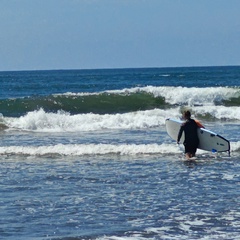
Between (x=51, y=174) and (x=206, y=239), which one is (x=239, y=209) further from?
(x=51, y=174)

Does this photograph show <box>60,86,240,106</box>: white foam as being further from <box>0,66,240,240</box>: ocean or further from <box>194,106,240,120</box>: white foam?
<box>0,66,240,240</box>: ocean

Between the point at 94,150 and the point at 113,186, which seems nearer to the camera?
the point at 113,186

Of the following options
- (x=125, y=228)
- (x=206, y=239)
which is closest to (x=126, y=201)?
(x=125, y=228)

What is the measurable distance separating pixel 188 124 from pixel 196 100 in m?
20.3

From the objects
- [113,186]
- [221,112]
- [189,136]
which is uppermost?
[189,136]

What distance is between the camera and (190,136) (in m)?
15.2

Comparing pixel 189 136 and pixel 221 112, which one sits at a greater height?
pixel 189 136

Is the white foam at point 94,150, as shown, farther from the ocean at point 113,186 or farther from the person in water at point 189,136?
the person in water at point 189,136

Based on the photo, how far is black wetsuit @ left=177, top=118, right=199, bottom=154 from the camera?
15.1m

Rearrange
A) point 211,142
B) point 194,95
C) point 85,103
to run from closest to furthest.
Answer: point 211,142, point 85,103, point 194,95

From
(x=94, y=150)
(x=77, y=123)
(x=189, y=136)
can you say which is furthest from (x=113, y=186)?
(x=77, y=123)

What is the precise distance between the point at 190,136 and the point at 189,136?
2cm

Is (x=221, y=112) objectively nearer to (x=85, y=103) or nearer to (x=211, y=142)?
(x=85, y=103)

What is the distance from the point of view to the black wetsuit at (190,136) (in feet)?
49.5
